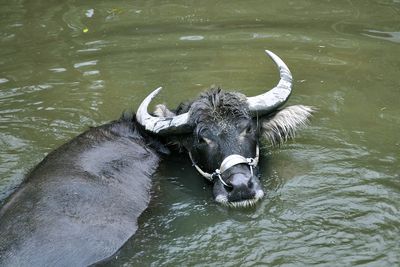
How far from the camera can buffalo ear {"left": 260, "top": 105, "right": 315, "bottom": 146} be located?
6492mm

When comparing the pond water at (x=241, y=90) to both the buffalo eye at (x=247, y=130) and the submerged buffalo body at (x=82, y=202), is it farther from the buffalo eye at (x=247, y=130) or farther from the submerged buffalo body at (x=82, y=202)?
the buffalo eye at (x=247, y=130)

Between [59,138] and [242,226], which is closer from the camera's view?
[242,226]

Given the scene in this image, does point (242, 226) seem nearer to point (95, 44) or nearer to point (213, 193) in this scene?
point (213, 193)

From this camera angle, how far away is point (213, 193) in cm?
585

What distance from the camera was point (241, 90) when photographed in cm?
859

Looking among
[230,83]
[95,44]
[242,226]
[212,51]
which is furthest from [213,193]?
[95,44]

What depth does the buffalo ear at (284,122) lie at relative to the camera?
649 cm

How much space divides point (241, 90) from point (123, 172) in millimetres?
3212

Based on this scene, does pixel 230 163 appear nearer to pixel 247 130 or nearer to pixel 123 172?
pixel 247 130

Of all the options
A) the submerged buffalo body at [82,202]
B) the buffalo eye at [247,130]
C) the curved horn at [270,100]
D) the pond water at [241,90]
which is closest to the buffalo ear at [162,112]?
the submerged buffalo body at [82,202]

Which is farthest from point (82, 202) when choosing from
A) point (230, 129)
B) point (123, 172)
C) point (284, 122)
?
point (284, 122)

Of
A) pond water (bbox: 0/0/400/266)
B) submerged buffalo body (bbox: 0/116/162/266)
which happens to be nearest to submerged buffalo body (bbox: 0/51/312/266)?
submerged buffalo body (bbox: 0/116/162/266)

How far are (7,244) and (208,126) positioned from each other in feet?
7.46

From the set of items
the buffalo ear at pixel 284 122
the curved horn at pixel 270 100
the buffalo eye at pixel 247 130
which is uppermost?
the curved horn at pixel 270 100
